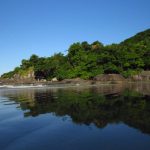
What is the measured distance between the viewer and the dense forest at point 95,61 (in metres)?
81.4

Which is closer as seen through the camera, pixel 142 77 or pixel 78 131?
pixel 78 131

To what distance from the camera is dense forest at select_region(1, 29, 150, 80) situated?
8138 centimetres

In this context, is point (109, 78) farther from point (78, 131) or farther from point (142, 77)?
point (78, 131)

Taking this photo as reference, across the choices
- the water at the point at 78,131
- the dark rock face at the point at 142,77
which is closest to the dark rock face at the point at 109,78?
the dark rock face at the point at 142,77

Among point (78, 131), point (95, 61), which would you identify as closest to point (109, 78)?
point (95, 61)

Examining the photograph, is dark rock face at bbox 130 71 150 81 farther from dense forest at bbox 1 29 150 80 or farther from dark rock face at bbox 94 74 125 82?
dark rock face at bbox 94 74 125 82

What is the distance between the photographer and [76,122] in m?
11.9

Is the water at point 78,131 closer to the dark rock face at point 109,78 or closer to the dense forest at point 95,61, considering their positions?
the dark rock face at point 109,78

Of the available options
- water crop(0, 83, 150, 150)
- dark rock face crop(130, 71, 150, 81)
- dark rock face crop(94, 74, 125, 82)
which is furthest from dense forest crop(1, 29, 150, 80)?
water crop(0, 83, 150, 150)

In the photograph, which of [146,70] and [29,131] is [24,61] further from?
[29,131]

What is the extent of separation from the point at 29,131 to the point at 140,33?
129m

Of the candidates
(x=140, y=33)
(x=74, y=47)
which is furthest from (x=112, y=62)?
(x=140, y=33)

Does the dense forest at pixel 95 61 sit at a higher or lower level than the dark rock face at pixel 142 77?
higher

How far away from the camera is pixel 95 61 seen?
86.7 m
